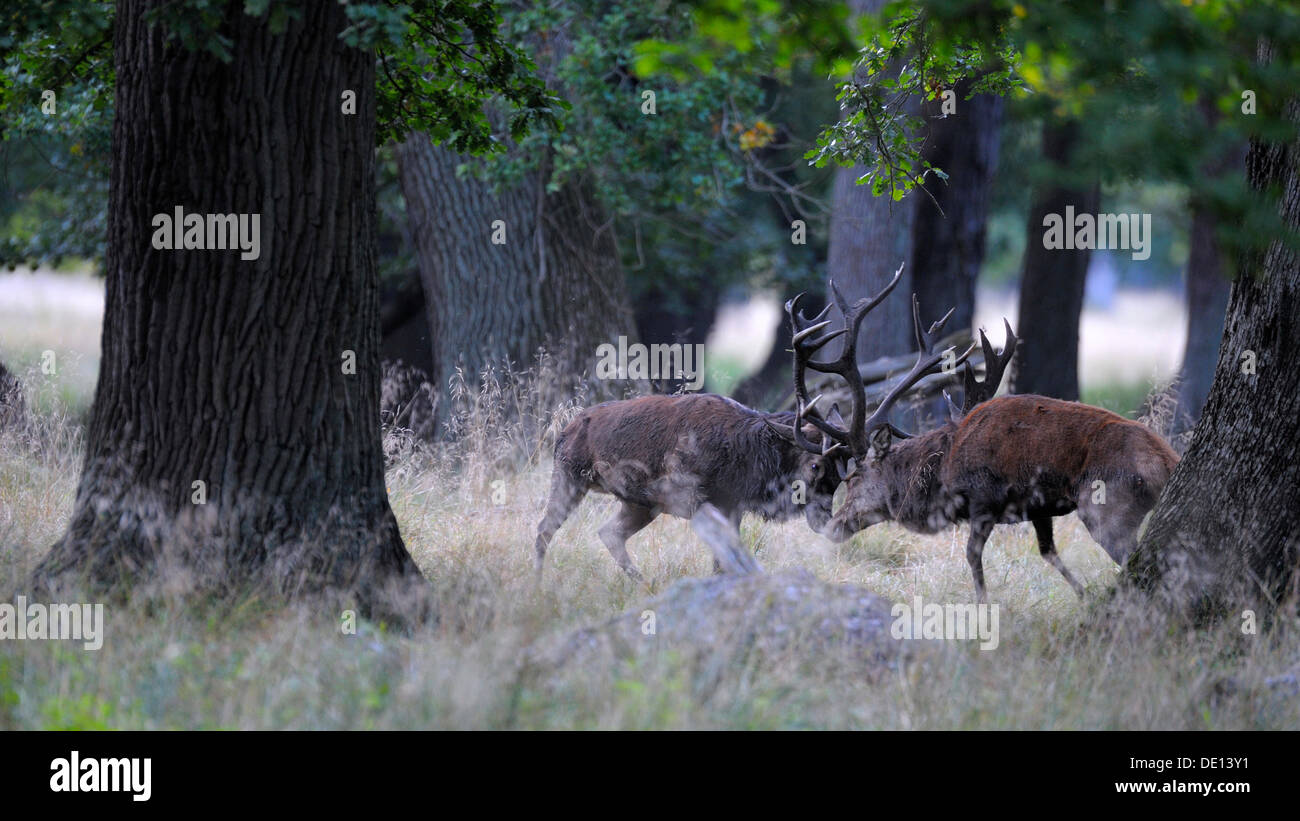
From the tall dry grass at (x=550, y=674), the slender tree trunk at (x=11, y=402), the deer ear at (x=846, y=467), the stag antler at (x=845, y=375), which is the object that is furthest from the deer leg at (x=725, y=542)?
the slender tree trunk at (x=11, y=402)

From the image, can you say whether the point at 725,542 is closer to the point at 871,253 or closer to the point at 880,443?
the point at 880,443

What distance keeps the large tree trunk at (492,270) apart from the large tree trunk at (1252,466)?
24.1 ft

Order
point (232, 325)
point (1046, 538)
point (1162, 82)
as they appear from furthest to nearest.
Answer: point (1046, 538) → point (232, 325) → point (1162, 82)

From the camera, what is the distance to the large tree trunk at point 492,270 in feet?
43.5

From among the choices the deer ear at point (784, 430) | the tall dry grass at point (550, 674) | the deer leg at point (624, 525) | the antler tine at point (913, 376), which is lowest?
the tall dry grass at point (550, 674)

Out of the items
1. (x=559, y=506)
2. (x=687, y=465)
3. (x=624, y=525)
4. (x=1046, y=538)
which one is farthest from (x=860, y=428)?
(x=559, y=506)

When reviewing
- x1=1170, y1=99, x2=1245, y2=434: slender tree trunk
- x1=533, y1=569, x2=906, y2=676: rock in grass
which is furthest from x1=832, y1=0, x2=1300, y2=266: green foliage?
x1=1170, y1=99, x2=1245, y2=434: slender tree trunk

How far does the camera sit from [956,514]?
336 inches

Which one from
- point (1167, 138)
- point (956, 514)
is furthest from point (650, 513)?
point (1167, 138)

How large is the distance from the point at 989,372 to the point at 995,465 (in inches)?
44.1

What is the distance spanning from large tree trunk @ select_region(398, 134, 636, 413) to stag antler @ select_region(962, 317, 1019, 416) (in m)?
4.88

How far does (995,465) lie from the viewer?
26.7ft

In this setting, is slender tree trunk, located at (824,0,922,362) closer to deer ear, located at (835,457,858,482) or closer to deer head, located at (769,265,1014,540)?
deer head, located at (769,265,1014,540)

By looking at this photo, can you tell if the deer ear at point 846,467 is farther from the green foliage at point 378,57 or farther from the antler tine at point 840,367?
the green foliage at point 378,57
